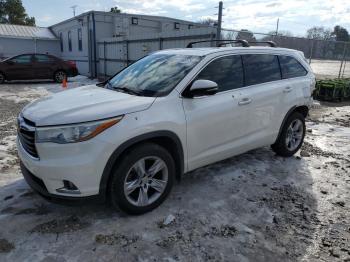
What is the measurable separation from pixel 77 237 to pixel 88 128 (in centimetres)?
110

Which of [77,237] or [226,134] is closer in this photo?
[77,237]

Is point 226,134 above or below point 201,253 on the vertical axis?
above

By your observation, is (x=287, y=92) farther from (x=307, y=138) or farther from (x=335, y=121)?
(x=335, y=121)

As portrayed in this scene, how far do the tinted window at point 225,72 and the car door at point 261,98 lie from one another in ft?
0.44

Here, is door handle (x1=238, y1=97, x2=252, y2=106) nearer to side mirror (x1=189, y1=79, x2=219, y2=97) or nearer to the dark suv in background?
side mirror (x1=189, y1=79, x2=219, y2=97)

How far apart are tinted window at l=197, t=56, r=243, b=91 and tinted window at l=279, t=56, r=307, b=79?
1064 mm

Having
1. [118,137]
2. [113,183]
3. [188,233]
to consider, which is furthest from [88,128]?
[188,233]

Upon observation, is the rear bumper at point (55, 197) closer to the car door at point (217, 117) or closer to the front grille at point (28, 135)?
the front grille at point (28, 135)

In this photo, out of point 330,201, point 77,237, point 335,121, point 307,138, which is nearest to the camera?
point 77,237

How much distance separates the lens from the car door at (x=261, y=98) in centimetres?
439

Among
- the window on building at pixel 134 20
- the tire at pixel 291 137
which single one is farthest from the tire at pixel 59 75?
the tire at pixel 291 137

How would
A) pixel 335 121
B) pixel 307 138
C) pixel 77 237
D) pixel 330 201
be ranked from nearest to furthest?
pixel 77 237 < pixel 330 201 < pixel 307 138 < pixel 335 121

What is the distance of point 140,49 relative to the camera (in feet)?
48.8

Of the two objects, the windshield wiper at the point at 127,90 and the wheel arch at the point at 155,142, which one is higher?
the windshield wiper at the point at 127,90
